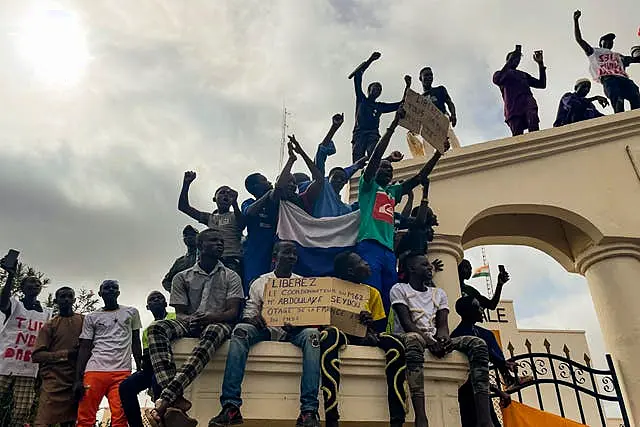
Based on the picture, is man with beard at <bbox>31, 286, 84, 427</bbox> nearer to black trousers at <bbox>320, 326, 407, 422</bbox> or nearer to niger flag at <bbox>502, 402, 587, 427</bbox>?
black trousers at <bbox>320, 326, 407, 422</bbox>

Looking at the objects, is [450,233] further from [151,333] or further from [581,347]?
[581,347]

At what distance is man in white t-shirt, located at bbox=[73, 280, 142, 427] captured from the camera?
5.29 meters

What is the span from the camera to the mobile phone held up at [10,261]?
6051 millimetres

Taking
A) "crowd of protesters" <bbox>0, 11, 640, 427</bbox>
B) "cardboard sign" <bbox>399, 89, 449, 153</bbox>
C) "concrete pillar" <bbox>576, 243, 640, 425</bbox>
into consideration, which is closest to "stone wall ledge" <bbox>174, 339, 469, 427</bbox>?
"crowd of protesters" <bbox>0, 11, 640, 427</bbox>

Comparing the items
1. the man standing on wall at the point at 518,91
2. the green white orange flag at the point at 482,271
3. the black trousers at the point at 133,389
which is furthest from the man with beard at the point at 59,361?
the green white orange flag at the point at 482,271

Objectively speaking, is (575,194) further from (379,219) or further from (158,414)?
(158,414)

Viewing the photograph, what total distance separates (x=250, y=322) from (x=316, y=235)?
5.12 feet

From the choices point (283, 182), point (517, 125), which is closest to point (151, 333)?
point (283, 182)

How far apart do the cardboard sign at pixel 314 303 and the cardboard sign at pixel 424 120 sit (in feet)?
5.80

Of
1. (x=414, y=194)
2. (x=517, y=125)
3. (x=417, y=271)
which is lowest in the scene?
(x=417, y=271)

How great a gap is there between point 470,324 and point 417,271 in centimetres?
69

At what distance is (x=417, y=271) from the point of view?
223 inches

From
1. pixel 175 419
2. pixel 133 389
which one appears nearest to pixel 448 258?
pixel 133 389

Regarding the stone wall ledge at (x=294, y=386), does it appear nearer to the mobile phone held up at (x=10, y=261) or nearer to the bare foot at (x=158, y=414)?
the bare foot at (x=158, y=414)
